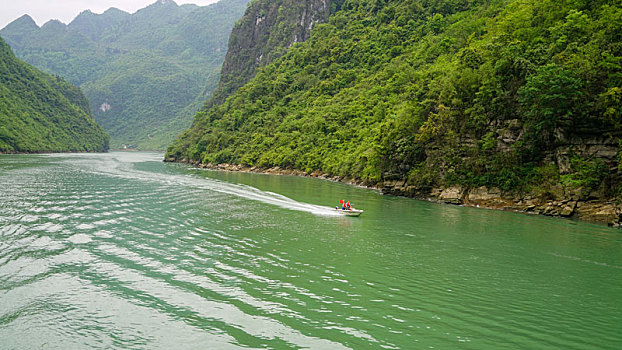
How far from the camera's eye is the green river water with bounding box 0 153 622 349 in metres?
13.6

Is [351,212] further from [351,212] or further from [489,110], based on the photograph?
[489,110]

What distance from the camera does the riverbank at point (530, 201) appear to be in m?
36.4

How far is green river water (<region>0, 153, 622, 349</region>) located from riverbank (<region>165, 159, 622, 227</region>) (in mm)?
3562

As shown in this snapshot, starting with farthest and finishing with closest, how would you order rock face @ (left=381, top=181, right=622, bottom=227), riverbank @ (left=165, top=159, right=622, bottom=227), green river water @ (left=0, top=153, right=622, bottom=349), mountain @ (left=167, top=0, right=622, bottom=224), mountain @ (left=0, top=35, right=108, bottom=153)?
mountain @ (left=0, top=35, right=108, bottom=153)
mountain @ (left=167, top=0, right=622, bottom=224)
riverbank @ (left=165, top=159, right=622, bottom=227)
rock face @ (left=381, top=181, right=622, bottom=227)
green river water @ (left=0, top=153, right=622, bottom=349)

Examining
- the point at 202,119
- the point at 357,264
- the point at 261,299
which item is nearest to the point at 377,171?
the point at 357,264

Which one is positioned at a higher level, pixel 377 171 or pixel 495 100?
pixel 495 100

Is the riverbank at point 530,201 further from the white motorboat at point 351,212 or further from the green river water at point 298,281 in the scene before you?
the white motorboat at point 351,212

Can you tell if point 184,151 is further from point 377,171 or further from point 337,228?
point 337,228

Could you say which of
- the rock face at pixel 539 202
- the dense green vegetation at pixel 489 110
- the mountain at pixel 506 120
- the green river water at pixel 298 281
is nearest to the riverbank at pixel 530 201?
the rock face at pixel 539 202

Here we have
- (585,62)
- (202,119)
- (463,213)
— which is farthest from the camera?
(202,119)

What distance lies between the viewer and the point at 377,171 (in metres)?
64.1

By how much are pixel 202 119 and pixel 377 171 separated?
11894 cm

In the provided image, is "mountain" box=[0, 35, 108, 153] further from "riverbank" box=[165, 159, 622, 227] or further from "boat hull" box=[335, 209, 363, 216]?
"riverbank" box=[165, 159, 622, 227]

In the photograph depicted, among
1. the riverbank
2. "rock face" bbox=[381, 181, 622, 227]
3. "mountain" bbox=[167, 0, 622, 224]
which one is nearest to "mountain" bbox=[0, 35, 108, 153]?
"mountain" bbox=[167, 0, 622, 224]
